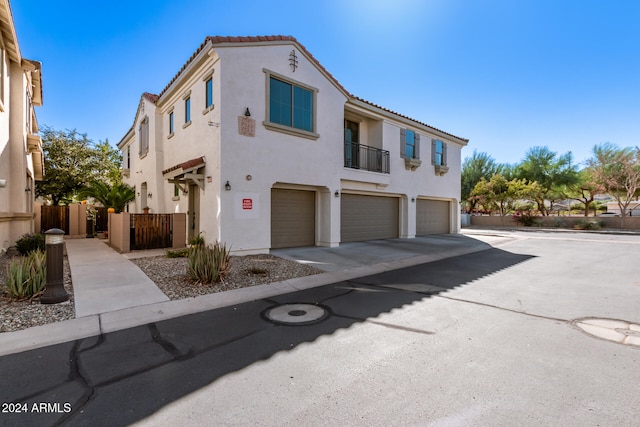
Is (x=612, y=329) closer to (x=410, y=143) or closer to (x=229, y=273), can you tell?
(x=229, y=273)

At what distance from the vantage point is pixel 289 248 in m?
11.7

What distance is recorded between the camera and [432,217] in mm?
19016

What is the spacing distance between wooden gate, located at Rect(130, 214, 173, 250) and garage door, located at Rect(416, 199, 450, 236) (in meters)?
12.9

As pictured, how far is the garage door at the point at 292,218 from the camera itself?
37.3 feet

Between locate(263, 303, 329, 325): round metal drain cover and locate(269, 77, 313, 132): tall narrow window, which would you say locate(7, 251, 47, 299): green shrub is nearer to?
locate(263, 303, 329, 325): round metal drain cover

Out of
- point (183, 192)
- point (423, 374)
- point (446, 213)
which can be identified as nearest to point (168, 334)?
point (423, 374)

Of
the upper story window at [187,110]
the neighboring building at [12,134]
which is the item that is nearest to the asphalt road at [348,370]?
the neighboring building at [12,134]

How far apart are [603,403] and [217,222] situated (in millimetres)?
9008

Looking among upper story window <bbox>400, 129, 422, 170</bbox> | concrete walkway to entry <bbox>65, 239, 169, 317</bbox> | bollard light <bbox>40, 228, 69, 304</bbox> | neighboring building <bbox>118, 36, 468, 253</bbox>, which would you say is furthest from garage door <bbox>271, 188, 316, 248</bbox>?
bollard light <bbox>40, 228, 69, 304</bbox>

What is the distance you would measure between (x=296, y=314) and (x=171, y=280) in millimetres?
3342

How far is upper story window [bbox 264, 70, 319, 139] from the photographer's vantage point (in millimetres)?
10570

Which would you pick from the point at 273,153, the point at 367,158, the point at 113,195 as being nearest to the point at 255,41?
the point at 273,153

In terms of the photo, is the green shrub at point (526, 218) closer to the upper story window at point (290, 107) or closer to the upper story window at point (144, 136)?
the upper story window at point (290, 107)

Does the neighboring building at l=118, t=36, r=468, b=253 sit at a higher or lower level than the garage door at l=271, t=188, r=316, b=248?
higher
